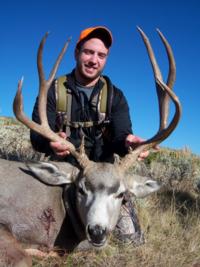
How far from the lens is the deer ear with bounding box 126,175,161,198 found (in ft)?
18.6

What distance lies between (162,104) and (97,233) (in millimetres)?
1904

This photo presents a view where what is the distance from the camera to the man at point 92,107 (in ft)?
21.7

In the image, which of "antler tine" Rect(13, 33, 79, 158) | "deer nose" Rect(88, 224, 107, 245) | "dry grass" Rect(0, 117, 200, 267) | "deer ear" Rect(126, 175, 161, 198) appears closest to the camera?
"deer nose" Rect(88, 224, 107, 245)

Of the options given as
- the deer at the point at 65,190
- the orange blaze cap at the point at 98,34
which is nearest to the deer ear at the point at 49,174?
the deer at the point at 65,190

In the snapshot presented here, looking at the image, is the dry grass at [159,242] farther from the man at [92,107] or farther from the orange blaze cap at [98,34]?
the orange blaze cap at [98,34]

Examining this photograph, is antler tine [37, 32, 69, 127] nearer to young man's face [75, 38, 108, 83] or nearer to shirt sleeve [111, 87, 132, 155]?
young man's face [75, 38, 108, 83]

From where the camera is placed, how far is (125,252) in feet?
Result: 18.0

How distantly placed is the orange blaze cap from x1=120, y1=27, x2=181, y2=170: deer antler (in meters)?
1.28

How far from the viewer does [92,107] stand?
673cm

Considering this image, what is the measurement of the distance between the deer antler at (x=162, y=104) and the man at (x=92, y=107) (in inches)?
34.3

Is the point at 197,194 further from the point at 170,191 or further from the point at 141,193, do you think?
the point at 141,193

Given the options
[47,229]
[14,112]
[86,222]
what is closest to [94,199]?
[86,222]

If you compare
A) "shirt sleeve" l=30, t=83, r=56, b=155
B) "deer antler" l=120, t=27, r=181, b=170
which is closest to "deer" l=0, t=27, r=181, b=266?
"deer antler" l=120, t=27, r=181, b=170

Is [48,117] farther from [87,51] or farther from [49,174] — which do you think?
[49,174]
